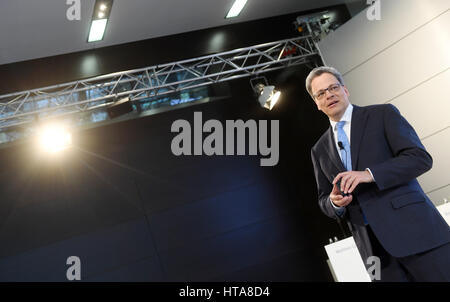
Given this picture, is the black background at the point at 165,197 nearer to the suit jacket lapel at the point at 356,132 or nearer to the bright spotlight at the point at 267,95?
the bright spotlight at the point at 267,95

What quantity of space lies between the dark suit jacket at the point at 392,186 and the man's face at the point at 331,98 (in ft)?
0.17

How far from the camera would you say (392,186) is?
1354mm

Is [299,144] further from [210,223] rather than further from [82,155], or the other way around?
[82,155]

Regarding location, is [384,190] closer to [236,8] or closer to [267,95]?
[267,95]

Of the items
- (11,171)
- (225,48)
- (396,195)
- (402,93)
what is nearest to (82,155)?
(11,171)

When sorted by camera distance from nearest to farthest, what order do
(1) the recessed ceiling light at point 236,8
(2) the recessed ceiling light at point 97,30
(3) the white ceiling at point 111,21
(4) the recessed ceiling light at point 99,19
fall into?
(3) the white ceiling at point 111,21, (4) the recessed ceiling light at point 99,19, (2) the recessed ceiling light at point 97,30, (1) the recessed ceiling light at point 236,8

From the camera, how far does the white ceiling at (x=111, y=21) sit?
4551 mm

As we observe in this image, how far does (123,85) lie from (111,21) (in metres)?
1.06

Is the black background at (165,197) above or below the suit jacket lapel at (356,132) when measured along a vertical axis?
above

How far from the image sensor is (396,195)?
1.38m

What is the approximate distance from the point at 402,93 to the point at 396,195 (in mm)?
3992

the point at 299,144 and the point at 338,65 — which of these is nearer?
the point at 338,65

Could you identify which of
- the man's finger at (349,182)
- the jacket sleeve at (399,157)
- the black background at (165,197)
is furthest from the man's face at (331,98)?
the black background at (165,197)

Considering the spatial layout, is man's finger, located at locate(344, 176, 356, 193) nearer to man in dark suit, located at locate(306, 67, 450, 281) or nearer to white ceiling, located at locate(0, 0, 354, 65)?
man in dark suit, located at locate(306, 67, 450, 281)
